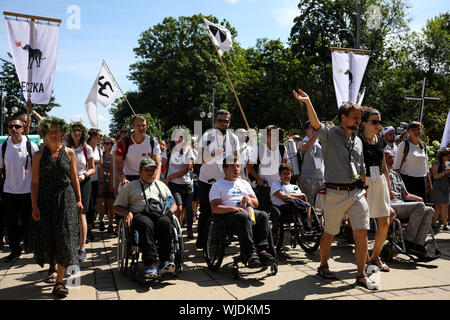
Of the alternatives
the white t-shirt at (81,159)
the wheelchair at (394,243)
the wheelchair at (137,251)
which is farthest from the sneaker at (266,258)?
the white t-shirt at (81,159)

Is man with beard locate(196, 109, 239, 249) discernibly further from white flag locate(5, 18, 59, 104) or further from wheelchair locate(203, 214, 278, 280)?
white flag locate(5, 18, 59, 104)

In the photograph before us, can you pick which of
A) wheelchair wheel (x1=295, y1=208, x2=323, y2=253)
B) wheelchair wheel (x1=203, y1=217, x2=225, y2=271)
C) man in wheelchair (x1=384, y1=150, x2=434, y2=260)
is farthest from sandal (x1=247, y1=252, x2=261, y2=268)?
man in wheelchair (x1=384, y1=150, x2=434, y2=260)

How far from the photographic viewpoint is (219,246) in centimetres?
480

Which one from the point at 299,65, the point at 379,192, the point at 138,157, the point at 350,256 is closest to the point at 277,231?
the point at 350,256

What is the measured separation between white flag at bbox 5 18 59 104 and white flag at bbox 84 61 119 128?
152 inches

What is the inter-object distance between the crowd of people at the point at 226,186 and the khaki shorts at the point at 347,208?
1 centimetres

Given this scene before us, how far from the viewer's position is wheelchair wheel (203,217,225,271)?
479cm

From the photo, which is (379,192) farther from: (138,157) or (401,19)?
(401,19)

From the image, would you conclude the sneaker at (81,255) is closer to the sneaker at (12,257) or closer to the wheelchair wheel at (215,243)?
the sneaker at (12,257)

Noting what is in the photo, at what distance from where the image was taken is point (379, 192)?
15.8 feet

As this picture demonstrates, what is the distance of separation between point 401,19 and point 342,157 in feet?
103

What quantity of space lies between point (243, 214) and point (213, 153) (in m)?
1.41

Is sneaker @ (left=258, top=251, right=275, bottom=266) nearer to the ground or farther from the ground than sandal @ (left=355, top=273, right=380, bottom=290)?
farther from the ground

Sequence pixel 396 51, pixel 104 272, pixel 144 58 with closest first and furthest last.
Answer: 1. pixel 104 272
2. pixel 396 51
3. pixel 144 58
